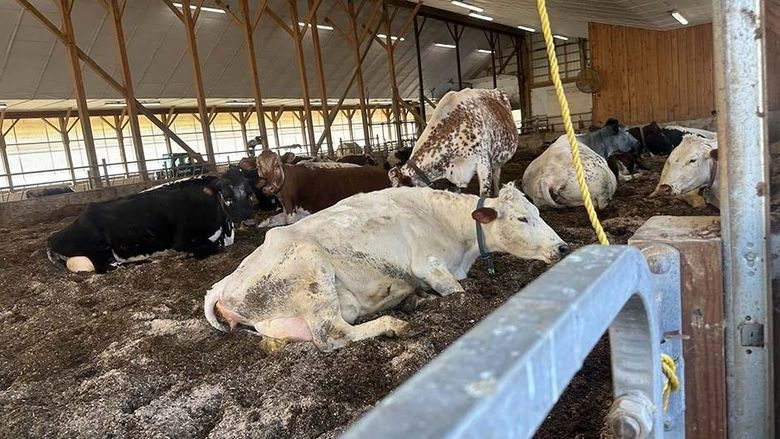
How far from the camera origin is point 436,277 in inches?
138

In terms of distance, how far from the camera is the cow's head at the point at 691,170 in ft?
16.8

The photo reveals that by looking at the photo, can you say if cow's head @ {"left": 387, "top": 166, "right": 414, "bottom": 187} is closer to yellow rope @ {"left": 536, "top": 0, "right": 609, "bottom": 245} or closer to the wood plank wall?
yellow rope @ {"left": 536, "top": 0, "right": 609, "bottom": 245}

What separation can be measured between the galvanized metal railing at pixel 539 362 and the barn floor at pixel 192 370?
1111 millimetres

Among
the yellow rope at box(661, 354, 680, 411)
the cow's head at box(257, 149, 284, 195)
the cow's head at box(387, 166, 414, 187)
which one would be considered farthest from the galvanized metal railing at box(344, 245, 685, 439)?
the cow's head at box(257, 149, 284, 195)

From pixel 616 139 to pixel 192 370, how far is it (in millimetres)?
9739

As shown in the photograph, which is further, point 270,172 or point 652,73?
point 652,73

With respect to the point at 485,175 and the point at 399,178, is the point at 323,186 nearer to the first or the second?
the point at 399,178

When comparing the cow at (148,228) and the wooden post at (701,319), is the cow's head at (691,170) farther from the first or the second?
the cow at (148,228)

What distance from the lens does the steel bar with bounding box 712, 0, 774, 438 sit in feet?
4.42

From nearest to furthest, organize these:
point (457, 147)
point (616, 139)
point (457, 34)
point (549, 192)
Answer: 1. point (549, 192)
2. point (457, 147)
3. point (616, 139)
4. point (457, 34)

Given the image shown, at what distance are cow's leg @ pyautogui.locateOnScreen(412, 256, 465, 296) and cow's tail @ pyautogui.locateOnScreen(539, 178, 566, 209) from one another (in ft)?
11.0

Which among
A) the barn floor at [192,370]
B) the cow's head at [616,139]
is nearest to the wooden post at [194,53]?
the cow's head at [616,139]

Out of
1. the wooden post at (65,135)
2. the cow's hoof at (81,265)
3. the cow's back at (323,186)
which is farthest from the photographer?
the wooden post at (65,135)

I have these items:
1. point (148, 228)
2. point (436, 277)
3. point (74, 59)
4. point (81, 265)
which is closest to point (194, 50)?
point (74, 59)
